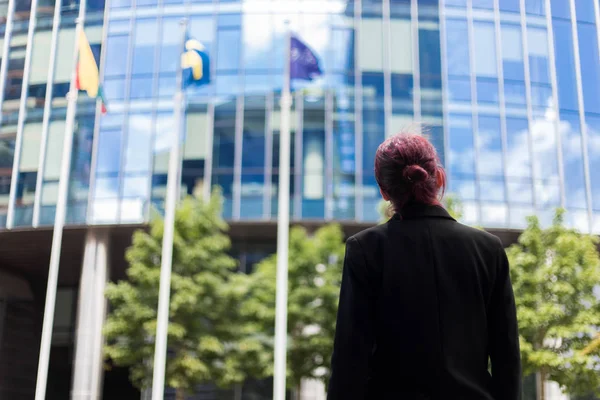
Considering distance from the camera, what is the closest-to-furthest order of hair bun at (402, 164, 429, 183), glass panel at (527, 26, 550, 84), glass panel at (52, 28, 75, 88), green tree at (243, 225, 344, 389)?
hair bun at (402, 164, 429, 183), green tree at (243, 225, 344, 389), glass panel at (527, 26, 550, 84), glass panel at (52, 28, 75, 88)

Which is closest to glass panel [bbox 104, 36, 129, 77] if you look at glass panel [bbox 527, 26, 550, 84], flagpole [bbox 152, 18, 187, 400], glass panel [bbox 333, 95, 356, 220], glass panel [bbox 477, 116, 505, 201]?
glass panel [bbox 333, 95, 356, 220]

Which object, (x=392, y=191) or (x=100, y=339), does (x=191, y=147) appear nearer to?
(x=100, y=339)

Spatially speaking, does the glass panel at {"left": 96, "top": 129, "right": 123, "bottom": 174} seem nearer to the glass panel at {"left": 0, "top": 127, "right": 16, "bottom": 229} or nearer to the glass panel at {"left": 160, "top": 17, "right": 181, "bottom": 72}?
the glass panel at {"left": 160, "top": 17, "right": 181, "bottom": 72}

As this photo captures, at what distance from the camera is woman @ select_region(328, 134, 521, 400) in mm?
2297

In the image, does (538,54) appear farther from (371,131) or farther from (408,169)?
(408,169)

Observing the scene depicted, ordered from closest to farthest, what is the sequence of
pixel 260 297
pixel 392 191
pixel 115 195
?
1. pixel 392 191
2. pixel 260 297
3. pixel 115 195

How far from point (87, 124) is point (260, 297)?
975cm

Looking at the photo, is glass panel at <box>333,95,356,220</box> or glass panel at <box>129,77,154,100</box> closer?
glass panel at <box>333,95,356,220</box>

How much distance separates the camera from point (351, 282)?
94.5 inches

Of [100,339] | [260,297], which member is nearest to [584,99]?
[260,297]

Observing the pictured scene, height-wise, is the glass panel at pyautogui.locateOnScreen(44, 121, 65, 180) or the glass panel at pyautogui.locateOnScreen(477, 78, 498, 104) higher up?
the glass panel at pyautogui.locateOnScreen(477, 78, 498, 104)

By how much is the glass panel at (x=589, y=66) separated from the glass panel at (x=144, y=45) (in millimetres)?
16169

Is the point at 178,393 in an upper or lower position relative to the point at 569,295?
lower

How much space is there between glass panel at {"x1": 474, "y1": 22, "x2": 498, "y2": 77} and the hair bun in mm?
26152
